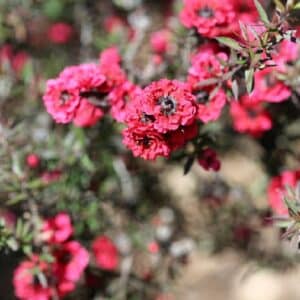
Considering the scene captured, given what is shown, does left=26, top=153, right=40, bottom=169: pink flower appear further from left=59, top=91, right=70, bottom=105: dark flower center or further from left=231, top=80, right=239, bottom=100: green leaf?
left=231, top=80, right=239, bottom=100: green leaf

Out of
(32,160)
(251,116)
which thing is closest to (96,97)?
(32,160)

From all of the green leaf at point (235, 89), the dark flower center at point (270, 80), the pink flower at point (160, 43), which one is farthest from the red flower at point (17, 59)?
the green leaf at point (235, 89)

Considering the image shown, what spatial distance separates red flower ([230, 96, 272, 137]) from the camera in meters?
2.03

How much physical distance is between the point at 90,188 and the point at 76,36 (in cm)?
119

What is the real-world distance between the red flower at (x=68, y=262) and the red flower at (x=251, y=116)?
2.27ft

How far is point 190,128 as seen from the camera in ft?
4.87

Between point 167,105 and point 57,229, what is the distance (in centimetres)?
70

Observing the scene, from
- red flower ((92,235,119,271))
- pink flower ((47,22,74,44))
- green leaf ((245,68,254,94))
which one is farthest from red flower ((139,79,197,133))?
pink flower ((47,22,74,44))

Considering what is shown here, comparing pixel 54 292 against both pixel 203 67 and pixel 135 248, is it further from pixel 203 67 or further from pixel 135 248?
pixel 203 67

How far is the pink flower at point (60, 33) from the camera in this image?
2979 mm

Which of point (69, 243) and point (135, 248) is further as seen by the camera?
point (135, 248)


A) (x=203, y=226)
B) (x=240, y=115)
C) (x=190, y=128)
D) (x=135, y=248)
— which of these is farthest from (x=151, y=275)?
(x=190, y=128)

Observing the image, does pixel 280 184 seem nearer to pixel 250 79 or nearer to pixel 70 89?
pixel 250 79

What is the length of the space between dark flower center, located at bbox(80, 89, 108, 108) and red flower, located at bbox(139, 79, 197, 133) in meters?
0.28
